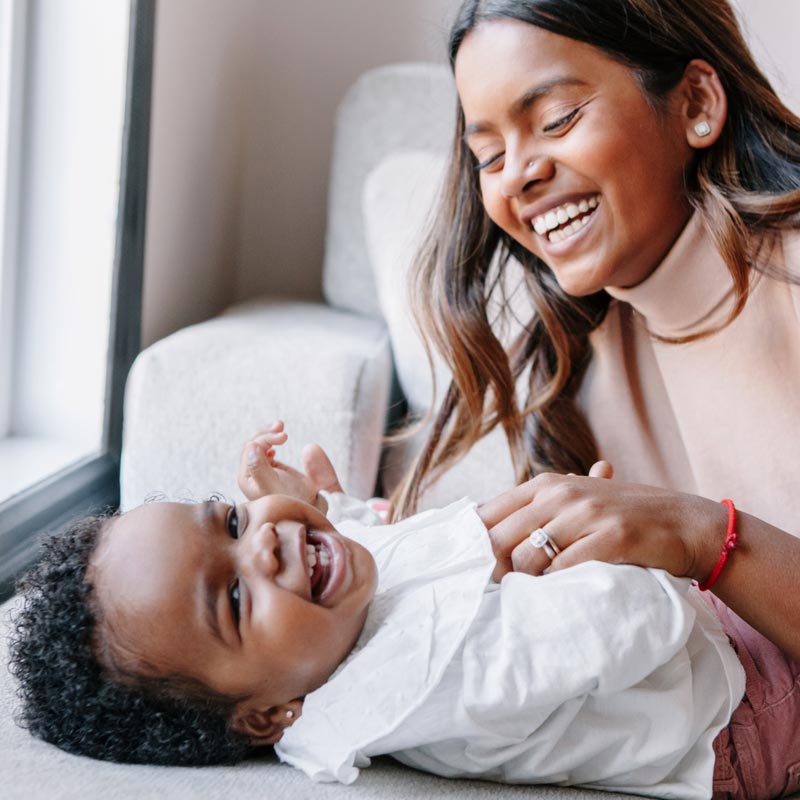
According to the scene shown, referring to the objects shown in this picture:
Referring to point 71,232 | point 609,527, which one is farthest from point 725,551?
point 71,232

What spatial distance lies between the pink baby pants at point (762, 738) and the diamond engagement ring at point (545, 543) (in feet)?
0.68

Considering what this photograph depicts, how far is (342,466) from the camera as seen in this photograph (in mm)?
1665

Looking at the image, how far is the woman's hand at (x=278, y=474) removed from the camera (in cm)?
126

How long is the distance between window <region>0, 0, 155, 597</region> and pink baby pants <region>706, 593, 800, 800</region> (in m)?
1.02

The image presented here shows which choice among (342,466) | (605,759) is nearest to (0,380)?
(342,466)

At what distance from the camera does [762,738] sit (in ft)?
3.25

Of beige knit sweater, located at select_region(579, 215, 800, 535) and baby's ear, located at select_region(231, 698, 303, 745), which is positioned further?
beige knit sweater, located at select_region(579, 215, 800, 535)

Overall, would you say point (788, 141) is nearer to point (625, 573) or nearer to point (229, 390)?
point (625, 573)

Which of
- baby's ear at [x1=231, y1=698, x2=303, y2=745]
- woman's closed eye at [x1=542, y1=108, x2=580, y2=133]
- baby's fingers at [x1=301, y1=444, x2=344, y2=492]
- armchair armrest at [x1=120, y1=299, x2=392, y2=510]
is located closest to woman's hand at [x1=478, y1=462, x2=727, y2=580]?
baby's ear at [x1=231, y1=698, x2=303, y2=745]

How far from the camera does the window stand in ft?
5.58

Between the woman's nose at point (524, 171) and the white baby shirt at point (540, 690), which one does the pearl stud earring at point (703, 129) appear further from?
the white baby shirt at point (540, 690)

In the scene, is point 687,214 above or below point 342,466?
above

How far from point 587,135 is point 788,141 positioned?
0.27 meters

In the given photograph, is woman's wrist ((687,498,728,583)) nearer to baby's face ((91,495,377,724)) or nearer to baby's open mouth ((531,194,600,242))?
baby's face ((91,495,377,724))
